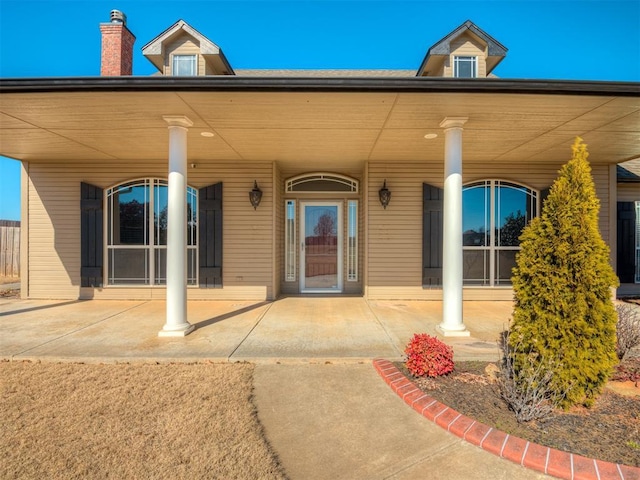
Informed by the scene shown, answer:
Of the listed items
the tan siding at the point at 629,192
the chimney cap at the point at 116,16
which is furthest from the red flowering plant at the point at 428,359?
the chimney cap at the point at 116,16

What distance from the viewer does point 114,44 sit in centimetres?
652

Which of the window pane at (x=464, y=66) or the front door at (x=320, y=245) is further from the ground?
the window pane at (x=464, y=66)

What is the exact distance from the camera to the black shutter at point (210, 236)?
6.66m

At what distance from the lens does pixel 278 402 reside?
2.67m

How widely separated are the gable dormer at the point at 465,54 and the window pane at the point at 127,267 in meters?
6.89

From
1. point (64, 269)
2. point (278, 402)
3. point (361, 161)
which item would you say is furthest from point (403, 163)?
point (64, 269)

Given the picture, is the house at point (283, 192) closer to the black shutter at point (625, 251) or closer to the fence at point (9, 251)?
the black shutter at point (625, 251)

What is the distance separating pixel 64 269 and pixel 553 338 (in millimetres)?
8322

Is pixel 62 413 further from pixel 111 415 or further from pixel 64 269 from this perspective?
pixel 64 269

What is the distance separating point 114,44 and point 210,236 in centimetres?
428

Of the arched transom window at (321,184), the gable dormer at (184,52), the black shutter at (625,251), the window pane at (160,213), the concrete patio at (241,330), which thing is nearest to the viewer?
the concrete patio at (241,330)

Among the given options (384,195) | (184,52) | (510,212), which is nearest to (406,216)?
(384,195)

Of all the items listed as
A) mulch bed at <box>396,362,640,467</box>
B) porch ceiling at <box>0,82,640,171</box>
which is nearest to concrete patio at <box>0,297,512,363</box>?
mulch bed at <box>396,362,640,467</box>

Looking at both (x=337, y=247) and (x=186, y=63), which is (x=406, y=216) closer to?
(x=337, y=247)
